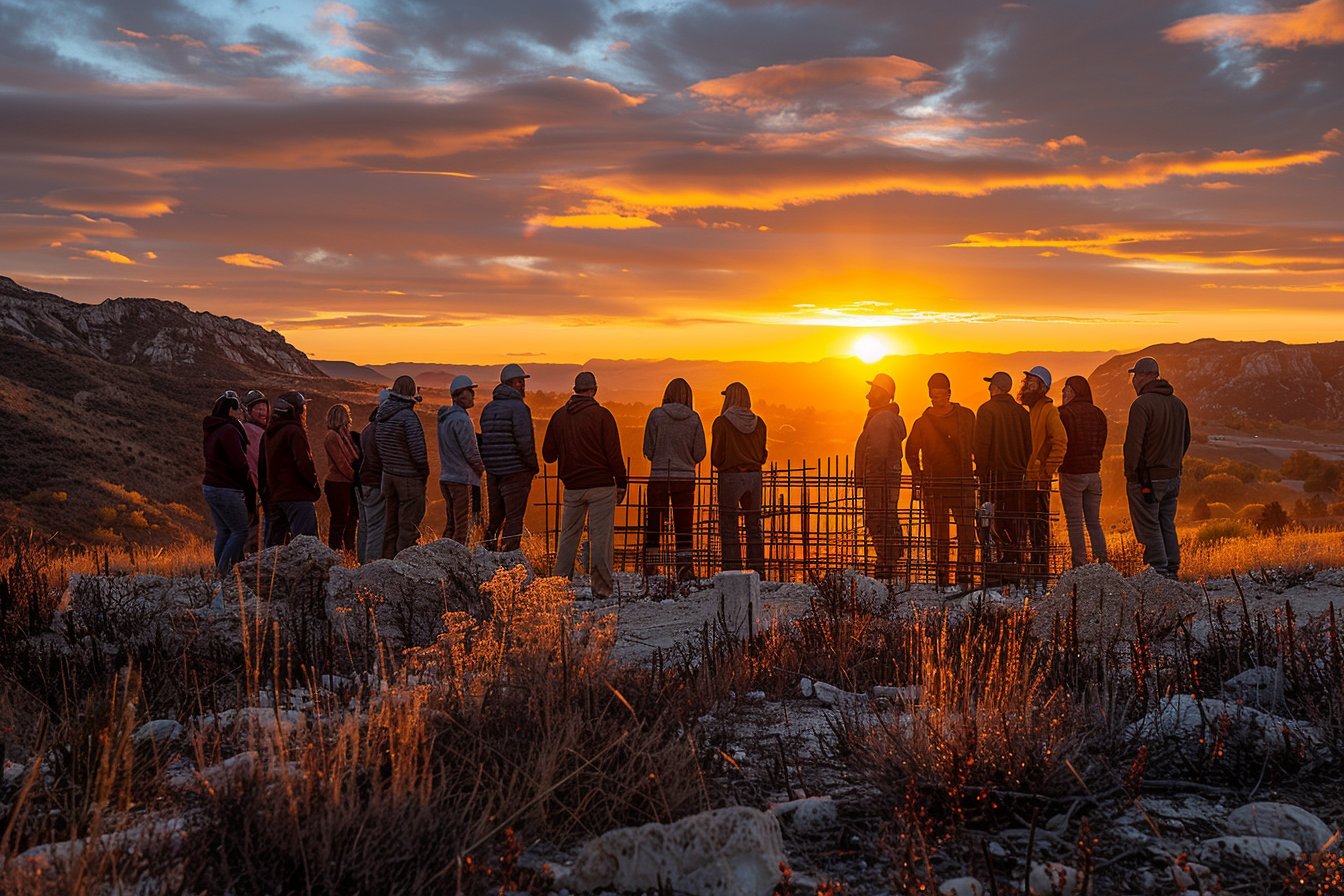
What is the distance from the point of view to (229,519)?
31.3 feet

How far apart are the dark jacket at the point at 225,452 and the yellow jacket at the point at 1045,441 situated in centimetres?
721

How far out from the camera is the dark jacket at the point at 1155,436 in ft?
33.8

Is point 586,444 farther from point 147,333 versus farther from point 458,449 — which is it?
point 147,333

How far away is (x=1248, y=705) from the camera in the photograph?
5.55 m

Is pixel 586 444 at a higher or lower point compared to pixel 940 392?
lower

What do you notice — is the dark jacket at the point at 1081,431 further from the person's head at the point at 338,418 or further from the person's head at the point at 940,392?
the person's head at the point at 338,418

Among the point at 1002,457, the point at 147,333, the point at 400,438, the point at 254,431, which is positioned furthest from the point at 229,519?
the point at 147,333

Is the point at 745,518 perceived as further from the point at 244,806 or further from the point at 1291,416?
the point at 1291,416

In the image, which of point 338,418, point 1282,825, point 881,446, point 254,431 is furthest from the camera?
point 338,418

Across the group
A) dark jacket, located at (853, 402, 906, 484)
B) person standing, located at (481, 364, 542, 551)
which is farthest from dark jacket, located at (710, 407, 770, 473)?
person standing, located at (481, 364, 542, 551)

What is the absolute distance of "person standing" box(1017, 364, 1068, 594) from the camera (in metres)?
10.3

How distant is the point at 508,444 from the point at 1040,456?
5123 millimetres

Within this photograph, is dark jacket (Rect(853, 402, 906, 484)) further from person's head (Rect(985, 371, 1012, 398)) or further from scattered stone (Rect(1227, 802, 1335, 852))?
scattered stone (Rect(1227, 802, 1335, 852))

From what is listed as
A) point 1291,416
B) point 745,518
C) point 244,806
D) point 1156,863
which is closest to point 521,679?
point 244,806
